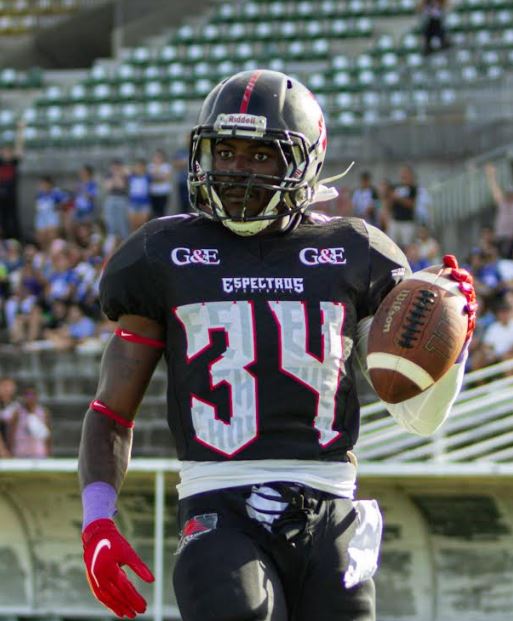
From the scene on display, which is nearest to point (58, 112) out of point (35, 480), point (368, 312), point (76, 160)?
point (76, 160)

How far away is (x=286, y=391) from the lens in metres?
3.39

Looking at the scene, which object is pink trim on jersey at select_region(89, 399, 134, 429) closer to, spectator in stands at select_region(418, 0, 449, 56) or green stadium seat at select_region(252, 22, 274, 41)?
spectator in stands at select_region(418, 0, 449, 56)

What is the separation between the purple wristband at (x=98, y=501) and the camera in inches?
135

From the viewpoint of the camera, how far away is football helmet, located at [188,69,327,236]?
137 inches

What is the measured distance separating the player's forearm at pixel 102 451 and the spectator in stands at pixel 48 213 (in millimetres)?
11657

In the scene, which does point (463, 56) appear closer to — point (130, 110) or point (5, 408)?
point (130, 110)

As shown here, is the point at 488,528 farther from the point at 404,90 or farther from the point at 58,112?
the point at 58,112

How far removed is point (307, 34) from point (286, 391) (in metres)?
17.2

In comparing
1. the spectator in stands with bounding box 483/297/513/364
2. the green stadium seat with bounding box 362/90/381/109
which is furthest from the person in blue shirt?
the spectator in stands with bounding box 483/297/513/364

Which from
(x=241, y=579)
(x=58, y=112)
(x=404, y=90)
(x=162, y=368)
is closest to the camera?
(x=241, y=579)

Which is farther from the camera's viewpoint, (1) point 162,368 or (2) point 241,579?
(1) point 162,368

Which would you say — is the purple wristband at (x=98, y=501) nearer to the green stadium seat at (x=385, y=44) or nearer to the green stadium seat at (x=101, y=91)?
the green stadium seat at (x=385, y=44)

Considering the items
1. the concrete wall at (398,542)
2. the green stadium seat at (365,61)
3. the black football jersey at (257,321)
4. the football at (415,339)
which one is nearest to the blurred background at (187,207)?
the concrete wall at (398,542)

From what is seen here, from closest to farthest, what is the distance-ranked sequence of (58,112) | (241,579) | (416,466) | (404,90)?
1. (241,579)
2. (416,466)
3. (404,90)
4. (58,112)
